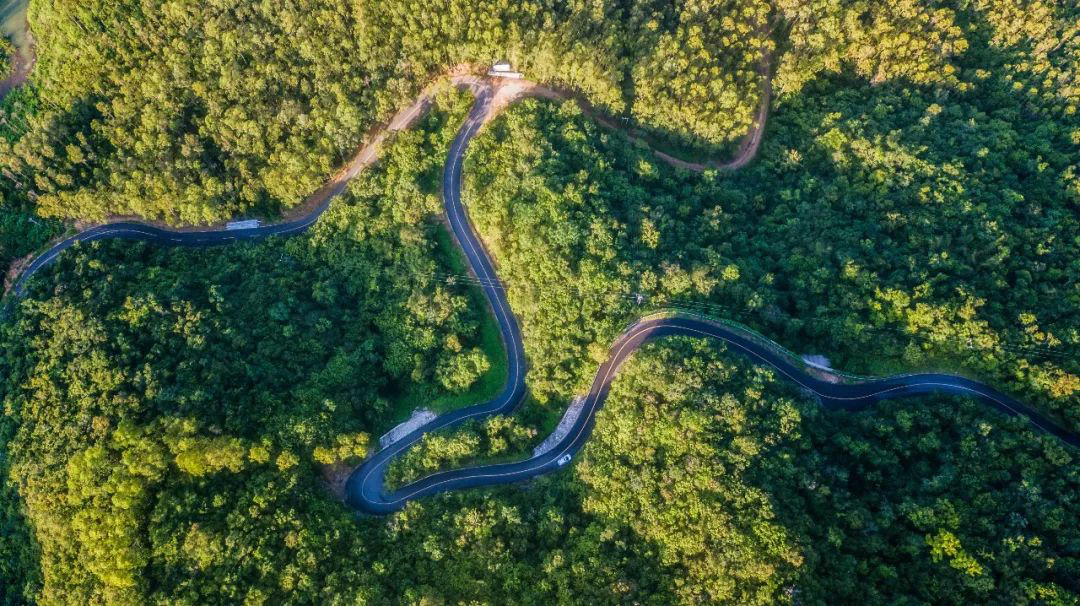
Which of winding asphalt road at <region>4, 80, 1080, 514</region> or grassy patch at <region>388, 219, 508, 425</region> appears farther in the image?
grassy patch at <region>388, 219, 508, 425</region>

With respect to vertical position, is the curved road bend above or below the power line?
below

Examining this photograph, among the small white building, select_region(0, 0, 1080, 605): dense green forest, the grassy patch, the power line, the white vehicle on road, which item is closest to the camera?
select_region(0, 0, 1080, 605): dense green forest

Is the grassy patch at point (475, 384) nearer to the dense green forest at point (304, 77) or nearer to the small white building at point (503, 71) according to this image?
the small white building at point (503, 71)

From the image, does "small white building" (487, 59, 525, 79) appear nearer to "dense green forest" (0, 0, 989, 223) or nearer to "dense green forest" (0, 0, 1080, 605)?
"dense green forest" (0, 0, 989, 223)

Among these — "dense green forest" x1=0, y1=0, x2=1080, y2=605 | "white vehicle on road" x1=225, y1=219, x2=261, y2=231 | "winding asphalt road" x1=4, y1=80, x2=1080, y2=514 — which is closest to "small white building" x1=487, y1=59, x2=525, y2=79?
"dense green forest" x1=0, y1=0, x2=1080, y2=605

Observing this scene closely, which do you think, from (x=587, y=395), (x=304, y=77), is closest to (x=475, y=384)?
(x=587, y=395)

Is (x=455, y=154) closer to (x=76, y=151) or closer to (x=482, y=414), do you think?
(x=482, y=414)

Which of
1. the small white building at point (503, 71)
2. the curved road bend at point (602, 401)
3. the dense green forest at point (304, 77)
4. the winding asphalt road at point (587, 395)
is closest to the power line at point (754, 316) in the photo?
the winding asphalt road at point (587, 395)

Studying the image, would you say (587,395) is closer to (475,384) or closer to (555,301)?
(555,301)
